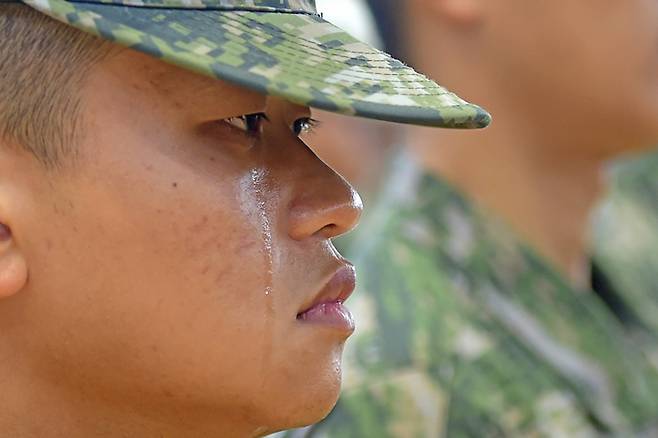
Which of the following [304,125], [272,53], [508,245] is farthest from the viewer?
[508,245]

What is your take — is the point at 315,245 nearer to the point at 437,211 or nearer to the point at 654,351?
the point at 437,211

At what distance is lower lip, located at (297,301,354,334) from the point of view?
2.70ft

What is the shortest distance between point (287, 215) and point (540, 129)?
94 cm

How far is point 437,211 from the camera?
1.62 meters

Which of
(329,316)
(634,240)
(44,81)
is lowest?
(634,240)

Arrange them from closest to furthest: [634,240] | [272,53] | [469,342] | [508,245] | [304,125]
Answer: [272,53]
[304,125]
[469,342]
[508,245]
[634,240]

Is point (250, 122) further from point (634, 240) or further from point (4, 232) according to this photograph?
point (634, 240)

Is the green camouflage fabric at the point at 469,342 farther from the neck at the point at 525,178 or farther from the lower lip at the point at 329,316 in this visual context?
the lower lip at the point at 329,316

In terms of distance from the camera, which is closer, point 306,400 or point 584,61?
point 306,400

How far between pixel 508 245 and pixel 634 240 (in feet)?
1.57

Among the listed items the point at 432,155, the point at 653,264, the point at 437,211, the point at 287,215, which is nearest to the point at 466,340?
the point at 437,211

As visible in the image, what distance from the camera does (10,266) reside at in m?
0.79

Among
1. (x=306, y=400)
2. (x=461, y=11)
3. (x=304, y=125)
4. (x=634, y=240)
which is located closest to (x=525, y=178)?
(x=461, y=11)

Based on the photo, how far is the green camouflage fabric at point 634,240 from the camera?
1.80 meters
